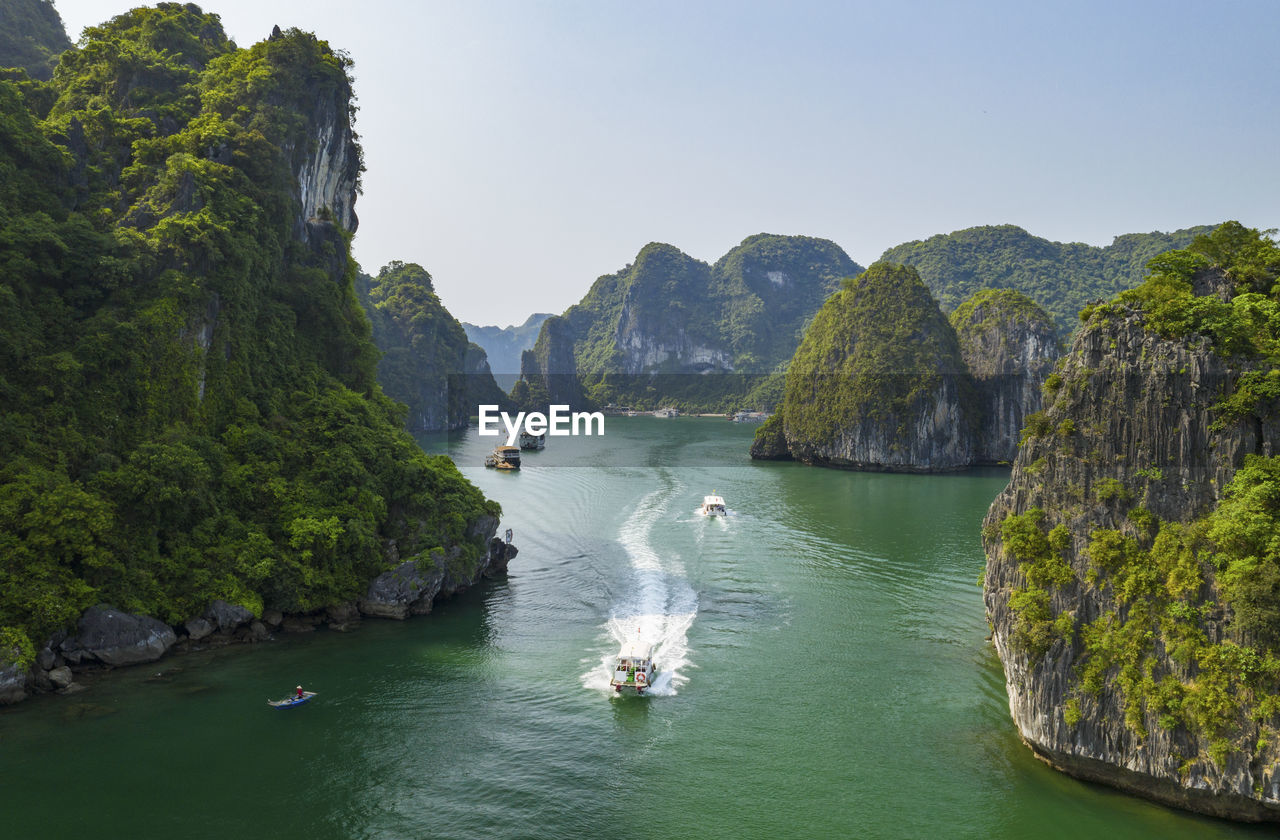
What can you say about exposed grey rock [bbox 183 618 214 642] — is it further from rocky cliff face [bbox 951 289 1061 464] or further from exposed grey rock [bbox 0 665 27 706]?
rocky cliff face [bbox 951 289 1061 464]

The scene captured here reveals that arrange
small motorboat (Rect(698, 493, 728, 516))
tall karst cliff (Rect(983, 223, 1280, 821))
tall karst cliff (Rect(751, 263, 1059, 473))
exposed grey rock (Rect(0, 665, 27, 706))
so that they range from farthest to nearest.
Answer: tall karst cliff (Rect(751, 263, 1059, 473)) < small motorboat (Rect(698, 493, 728, 516)) < exposed grey rock (Rect(0, 665, 27, 706)) < tall karst cliff (Rect(983, 223, 1280, 821))

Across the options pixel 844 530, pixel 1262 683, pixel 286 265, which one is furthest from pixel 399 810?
pixel 844 530

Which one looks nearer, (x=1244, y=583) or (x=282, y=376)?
(x=1244, y=583)

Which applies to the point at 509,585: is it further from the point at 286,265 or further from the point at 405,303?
the point at 405,303

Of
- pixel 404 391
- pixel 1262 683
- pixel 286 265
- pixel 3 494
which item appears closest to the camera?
pixel 1262 683

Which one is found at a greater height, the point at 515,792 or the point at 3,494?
the point at 3,494

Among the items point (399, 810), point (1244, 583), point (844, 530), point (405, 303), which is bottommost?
point (399, 810)
